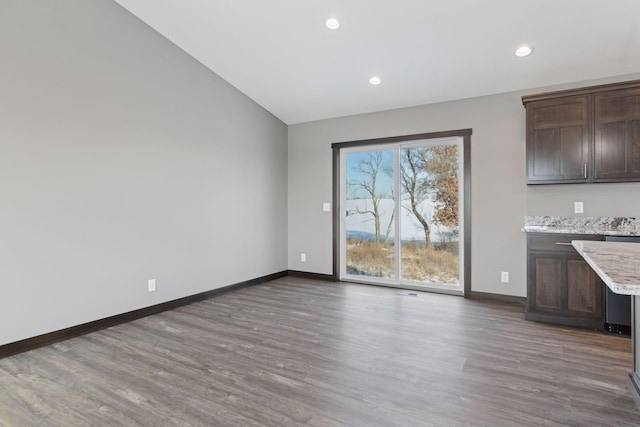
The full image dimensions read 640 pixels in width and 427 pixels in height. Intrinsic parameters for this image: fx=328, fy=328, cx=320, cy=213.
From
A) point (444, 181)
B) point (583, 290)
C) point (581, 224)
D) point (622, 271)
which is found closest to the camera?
point (622, 271)

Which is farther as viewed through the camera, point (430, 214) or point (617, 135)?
point (430, 214)

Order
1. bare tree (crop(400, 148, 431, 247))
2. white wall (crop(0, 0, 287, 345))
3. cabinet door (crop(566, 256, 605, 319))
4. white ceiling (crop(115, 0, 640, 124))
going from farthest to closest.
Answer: bare tree (crop(400, 148, 431, 247))
cabinet door (crop(566, 256, 605, 319))
white ceiling (crop(115, 0, 640, 124))
white wall (crop(0, 0, 287, 345))

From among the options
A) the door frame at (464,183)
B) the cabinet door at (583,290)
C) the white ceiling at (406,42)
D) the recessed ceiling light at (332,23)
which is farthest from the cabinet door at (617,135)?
the recessed ceiling light at (332,23)

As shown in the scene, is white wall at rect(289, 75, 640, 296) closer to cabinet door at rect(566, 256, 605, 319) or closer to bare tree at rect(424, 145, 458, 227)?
bare tree at rect(424, 145, 458, 227)

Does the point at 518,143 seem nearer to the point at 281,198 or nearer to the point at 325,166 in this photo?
the point at 325,166

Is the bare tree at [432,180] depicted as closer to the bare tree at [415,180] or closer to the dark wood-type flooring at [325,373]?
the bare tree at [415,180]

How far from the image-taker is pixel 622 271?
123 cm

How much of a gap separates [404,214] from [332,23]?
2.62m

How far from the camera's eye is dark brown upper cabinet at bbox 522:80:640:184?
3.10m

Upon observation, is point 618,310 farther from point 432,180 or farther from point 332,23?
point 332,23

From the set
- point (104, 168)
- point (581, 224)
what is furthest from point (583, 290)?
point (104, 168)

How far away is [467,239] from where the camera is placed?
414 cm

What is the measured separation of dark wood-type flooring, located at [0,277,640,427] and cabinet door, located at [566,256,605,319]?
21cm

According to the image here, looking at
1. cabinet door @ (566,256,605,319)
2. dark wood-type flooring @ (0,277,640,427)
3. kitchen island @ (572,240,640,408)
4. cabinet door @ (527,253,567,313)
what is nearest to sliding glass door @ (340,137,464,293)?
cabinet door @ (527,253,567,313)
